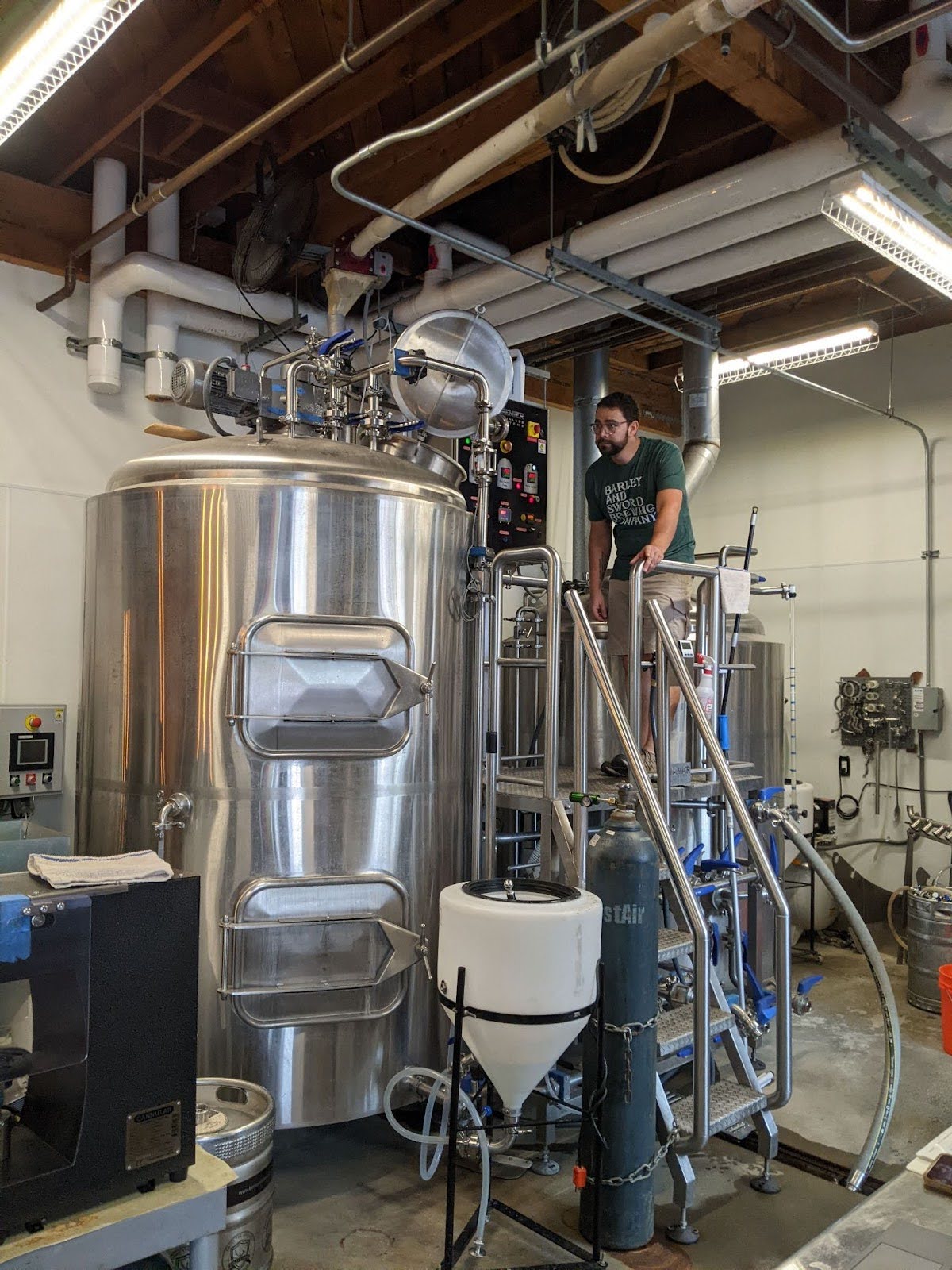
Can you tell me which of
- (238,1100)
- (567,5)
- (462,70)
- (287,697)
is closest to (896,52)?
(567,5)

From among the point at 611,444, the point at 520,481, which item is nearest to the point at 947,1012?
the point at 611,444

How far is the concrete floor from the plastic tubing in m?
0.12

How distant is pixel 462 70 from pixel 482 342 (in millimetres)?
1346

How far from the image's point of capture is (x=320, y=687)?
10.6 ft

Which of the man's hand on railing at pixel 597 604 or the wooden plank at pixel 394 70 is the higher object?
the wooden plank at pixel 394 70

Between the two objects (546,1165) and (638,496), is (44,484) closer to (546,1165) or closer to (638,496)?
(638,496)

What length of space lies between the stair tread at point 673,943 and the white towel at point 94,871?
195cm

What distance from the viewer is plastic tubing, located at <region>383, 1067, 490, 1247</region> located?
2.73 metres

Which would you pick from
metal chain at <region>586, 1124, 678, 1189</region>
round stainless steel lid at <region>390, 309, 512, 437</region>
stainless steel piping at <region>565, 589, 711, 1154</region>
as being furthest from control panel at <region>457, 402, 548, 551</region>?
metal chain at <region>586, 1124, 678, 1189</region>

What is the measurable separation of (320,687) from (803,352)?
404 cm

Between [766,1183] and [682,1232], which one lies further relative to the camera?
[766,1183]

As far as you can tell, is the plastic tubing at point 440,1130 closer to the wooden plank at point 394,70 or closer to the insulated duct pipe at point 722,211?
the insulated duct pipe at point 722,211

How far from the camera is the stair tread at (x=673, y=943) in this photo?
11.2 ft

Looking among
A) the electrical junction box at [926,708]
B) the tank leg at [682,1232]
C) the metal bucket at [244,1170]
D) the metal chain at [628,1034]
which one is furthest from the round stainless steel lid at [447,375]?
the electrical junction box at [926,708]
